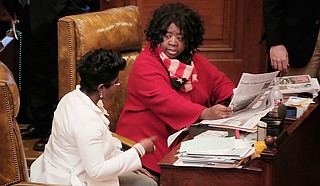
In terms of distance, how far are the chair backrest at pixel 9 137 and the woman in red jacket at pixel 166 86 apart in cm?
72

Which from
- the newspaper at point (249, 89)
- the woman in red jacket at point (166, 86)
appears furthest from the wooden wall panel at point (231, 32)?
the newspaper at point (249, 89)

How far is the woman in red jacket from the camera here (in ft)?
8.98

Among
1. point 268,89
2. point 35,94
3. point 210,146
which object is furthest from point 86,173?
point 35,94

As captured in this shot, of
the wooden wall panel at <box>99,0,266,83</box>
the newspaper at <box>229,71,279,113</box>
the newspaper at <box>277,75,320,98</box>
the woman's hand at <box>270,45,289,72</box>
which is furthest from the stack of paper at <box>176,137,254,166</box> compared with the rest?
the wooden wall panel at <box>99,0,266,83</box>

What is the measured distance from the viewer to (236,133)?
246 cm

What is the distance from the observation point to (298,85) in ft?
10.1

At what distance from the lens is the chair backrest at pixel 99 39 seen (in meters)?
2.86

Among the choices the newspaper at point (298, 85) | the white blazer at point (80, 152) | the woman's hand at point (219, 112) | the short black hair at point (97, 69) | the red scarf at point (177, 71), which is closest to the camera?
the white blazer at point (80, 152)

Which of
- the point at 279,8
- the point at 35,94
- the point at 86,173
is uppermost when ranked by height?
the point at 279,8

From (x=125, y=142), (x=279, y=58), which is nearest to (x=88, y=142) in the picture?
(x=125, y=142)

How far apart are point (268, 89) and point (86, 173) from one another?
98cm

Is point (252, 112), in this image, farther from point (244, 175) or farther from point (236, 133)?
point (244, 175)

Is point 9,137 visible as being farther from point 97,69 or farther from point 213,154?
point 213,154

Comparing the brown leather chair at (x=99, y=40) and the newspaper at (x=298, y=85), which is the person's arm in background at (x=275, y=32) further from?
the brown leather chair at (x=99, y=40)
